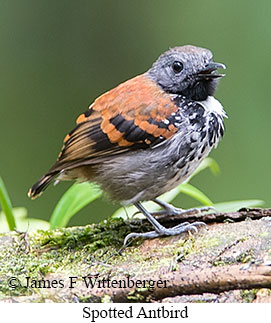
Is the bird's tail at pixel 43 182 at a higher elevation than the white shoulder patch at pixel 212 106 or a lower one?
lower

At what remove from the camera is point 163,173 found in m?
3.39

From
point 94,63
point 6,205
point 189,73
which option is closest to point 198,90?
point 189,73

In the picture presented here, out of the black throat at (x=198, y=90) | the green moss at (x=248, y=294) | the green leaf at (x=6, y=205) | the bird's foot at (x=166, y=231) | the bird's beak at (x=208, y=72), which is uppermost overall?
the bird's beak at (x=208, y=72)

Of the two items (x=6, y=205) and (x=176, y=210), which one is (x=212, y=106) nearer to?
(x=176, y=210)

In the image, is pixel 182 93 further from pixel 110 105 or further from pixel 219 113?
pixel 110 105

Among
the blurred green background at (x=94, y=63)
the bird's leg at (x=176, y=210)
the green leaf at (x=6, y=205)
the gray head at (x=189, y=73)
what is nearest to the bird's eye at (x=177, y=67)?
the gray head at (x=189, y=73)

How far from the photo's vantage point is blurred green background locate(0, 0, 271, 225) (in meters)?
6.44

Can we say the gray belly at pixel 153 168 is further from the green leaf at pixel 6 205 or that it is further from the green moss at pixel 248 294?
the green moss at pixel 248 294

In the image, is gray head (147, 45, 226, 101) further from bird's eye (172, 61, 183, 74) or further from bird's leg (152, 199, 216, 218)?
bird's leg (152, 199, 216, 218)

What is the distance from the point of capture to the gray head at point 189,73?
357 cm

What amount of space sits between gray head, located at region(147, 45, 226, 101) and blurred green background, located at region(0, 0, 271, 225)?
2.84m

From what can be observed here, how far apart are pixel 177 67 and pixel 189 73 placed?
90mm

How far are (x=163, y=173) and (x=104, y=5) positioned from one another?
14.1 feet

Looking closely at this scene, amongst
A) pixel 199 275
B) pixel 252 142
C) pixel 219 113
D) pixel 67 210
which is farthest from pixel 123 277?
pixel 252 142
